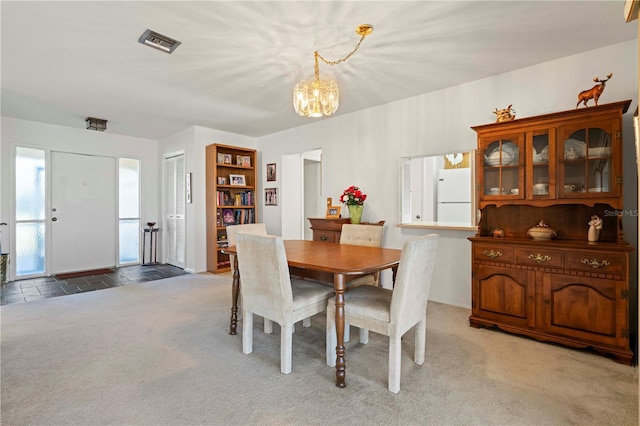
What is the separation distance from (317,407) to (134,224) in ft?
18.4

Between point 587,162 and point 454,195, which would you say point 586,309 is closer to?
point 587,162

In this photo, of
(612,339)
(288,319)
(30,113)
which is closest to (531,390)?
(612,339)

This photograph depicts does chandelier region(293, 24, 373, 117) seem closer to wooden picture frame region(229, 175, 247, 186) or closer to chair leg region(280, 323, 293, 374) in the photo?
chair leg region(280, 323, 293, 374)

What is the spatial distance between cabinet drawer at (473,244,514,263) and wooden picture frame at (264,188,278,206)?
3604mm

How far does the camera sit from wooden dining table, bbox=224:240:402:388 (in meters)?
1.92

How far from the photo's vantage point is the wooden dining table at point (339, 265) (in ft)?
6.28

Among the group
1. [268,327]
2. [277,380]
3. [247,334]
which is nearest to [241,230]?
[268,327]

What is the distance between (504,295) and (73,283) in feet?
Answer: 17.9

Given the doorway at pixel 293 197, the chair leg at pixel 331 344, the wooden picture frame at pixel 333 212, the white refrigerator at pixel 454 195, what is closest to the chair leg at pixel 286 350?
the chair leg at pixel 331 344

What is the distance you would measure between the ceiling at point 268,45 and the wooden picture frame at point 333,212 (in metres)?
1.46

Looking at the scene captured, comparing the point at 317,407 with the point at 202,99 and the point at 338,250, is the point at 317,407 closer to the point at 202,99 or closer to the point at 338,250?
the point at 338,250

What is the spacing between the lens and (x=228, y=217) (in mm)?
5555

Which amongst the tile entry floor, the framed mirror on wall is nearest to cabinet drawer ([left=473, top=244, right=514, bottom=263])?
the framed mirror on wall

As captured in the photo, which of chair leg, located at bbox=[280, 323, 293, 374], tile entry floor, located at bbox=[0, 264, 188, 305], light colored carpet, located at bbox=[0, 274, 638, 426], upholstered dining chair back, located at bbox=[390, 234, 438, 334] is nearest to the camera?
light colored carpet, located at bbox=[0, 274, 638, 426]
